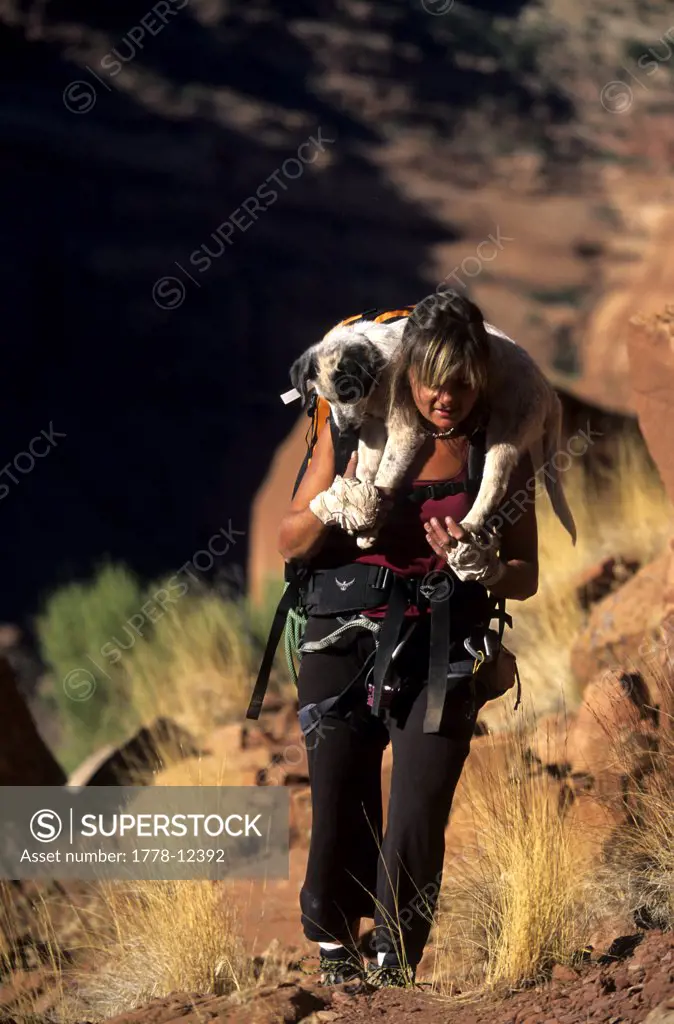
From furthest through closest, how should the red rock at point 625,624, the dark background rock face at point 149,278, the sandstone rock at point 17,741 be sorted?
the dark background rock face at point 149,278, the sandstone rock at point 17,741, the red rock at point 625,624

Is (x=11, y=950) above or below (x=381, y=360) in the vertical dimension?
below

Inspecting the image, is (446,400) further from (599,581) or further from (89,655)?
(89,655)

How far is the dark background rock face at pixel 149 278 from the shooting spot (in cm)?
2855

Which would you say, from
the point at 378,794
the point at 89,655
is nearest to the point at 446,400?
the point at 378,794

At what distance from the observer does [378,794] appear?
327 cm

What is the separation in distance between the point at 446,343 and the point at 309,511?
504mm

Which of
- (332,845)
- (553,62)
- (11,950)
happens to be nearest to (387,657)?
(332,845)

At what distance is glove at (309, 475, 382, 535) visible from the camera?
2955mm

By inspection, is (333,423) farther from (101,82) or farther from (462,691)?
(101,82)

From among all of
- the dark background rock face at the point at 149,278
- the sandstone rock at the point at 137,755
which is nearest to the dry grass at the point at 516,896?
the sandstone rock at the point at 137,755

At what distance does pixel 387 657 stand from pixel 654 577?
118 inches

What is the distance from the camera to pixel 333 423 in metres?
3.11

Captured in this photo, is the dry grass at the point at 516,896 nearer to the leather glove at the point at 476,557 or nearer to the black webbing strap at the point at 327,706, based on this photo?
the black webbing strap at the point at 327,706

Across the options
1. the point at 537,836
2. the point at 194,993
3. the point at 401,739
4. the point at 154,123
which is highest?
the point at 154,123
